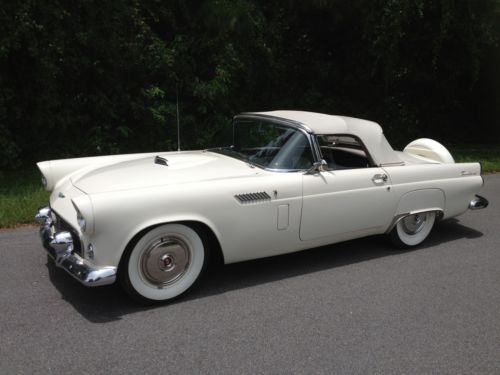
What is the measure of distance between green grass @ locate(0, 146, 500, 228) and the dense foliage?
2.85 feet

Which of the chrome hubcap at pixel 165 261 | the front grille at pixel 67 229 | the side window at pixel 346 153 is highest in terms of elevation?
the side window at pixel 346 153

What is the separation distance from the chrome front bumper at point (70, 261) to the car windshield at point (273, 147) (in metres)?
1.55

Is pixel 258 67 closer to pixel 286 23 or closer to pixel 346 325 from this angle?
pixel 286 23

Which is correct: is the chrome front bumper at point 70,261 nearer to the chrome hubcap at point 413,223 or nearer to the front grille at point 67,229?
the front grille at point 67,229

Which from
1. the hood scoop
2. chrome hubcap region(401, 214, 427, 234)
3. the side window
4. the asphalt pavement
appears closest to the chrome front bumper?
the asphalt pavement

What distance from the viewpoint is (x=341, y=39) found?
43.6 feet

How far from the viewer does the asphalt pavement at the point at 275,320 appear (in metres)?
2.87

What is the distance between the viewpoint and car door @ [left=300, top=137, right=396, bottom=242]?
13.4ft

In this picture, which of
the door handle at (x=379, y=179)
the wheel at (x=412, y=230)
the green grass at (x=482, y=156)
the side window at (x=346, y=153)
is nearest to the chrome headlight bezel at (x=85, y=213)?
the side window at (x=346, y=153)

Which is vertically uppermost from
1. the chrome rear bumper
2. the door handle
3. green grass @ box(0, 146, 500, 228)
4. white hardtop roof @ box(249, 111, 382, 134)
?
white hardtop roof @ box(249, 111, 382, 134)

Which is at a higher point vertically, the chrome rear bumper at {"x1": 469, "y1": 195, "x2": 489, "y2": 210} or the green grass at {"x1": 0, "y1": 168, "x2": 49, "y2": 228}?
Result: the chrome rear bumper at {"x1": 469, "y1": 195, "x2": 489, "y2": 210}

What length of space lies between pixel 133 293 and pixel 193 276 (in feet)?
1.51

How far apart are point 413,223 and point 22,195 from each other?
4.64m

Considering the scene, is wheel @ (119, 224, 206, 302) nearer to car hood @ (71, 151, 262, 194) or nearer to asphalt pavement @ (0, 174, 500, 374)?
asphalt pavement @ (0, 174, 500, 374)
